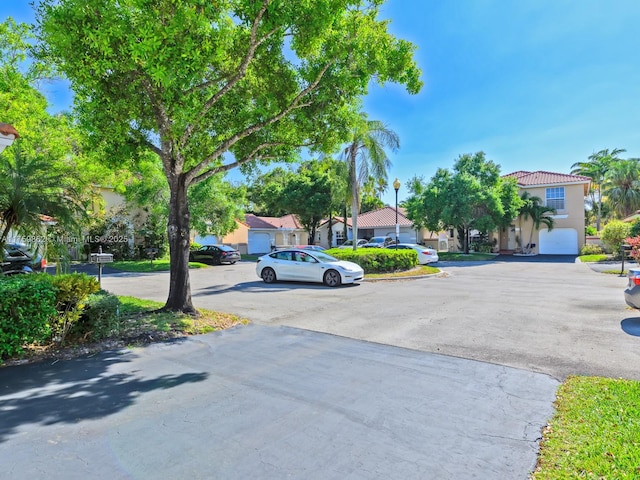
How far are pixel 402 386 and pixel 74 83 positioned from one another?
7887 millimetres

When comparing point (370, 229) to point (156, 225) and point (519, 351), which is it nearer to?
point (156, 225)

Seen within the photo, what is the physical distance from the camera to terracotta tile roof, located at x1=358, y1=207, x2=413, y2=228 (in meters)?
40.0

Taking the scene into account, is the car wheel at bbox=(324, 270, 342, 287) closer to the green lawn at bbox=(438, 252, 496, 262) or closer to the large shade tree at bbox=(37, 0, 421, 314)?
the large shade tree at bbox=(37, 0, 421, 314)

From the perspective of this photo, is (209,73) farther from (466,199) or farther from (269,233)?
(269,233)

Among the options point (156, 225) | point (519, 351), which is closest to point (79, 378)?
point (519, 351)

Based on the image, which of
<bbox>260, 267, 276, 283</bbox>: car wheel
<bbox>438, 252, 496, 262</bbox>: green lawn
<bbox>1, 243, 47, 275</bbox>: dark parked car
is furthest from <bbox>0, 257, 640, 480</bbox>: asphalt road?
<bbox>438, 252, 496, 262</bbox>: green lawn

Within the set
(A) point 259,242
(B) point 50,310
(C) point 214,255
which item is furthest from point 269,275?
(A) point 259,242

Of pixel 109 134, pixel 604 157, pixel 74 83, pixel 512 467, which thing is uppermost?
pixel 604 157

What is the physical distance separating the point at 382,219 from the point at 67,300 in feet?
125

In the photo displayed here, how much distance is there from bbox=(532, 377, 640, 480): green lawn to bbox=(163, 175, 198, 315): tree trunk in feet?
22.7

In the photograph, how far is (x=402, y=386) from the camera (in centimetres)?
460

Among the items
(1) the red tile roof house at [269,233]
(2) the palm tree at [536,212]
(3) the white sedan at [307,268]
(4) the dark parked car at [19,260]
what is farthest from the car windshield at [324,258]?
(1) the red tile roof house at [269,233]

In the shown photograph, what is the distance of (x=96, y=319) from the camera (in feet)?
20.6

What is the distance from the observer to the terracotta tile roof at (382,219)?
4000 centimetres
